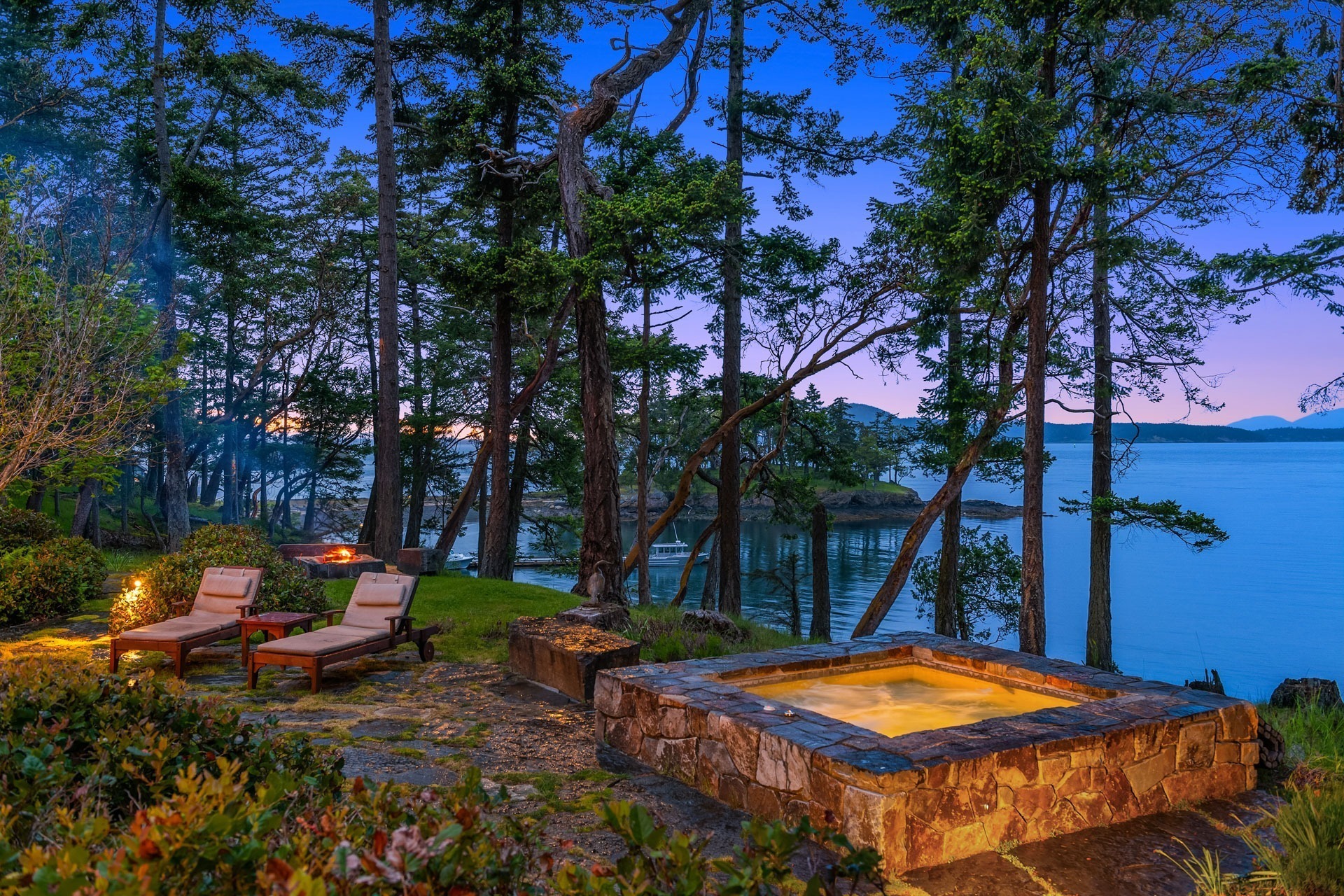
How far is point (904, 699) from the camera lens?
6.23 m

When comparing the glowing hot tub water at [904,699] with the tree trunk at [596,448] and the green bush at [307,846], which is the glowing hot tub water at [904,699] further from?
the tree trunk at [596,448]

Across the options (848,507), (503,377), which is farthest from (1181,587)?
(503,377)

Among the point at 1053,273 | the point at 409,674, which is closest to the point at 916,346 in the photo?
the point at 1053,273

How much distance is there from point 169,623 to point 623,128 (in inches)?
409

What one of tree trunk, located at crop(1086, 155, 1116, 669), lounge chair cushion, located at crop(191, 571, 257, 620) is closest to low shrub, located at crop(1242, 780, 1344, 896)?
lounge chair cushion, located at crop(191, 571, 257, 620)

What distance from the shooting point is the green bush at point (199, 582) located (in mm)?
8766

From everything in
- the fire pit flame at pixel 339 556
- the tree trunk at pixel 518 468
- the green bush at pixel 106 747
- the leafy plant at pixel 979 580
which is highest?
the tree trunk at pixel 518 468

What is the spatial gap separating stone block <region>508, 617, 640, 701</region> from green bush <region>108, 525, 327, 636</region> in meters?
2.90

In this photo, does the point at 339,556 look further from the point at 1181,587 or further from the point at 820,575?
the point at 1181,587

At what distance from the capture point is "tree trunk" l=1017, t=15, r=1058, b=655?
11016mm

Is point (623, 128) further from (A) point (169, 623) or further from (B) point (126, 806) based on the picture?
(B) point (126, 806)

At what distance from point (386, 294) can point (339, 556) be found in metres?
4.67

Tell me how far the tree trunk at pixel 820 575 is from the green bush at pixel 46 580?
1223 cm

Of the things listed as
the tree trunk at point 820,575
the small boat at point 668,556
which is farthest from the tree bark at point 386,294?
the small boat at point 668,556
